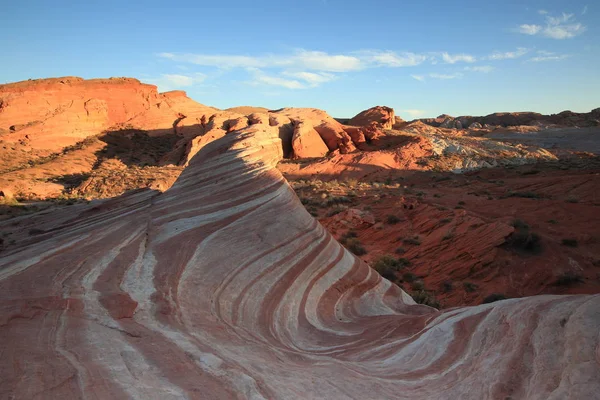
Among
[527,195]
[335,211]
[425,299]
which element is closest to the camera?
[425,299]

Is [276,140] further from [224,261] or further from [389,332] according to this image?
[389,332]

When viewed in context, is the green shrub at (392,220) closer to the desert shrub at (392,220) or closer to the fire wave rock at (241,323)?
the desert shrub at (392,220)

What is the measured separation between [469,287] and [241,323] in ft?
28.3

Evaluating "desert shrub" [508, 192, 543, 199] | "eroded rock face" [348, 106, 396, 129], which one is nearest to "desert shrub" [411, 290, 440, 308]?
"desert shrub" [508, 192, 543, 199]

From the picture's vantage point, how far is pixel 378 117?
5088cm

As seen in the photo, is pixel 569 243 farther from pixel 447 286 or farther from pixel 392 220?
pixel 392 220

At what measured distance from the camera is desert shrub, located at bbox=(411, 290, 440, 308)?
32.1 feet

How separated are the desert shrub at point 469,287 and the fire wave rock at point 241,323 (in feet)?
14.7

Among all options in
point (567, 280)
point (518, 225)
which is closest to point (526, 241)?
point (518, 225)

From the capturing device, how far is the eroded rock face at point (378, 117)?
4888 centimetres

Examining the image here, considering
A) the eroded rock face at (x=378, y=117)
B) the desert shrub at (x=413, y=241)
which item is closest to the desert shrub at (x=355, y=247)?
the desert shrub at (x=413, y=241)

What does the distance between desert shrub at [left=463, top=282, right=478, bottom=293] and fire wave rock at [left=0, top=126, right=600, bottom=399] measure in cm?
447

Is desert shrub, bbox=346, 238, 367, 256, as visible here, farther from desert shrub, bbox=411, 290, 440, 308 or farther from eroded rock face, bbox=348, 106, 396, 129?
eroded rock face, bbox=348, 106, 396, 129

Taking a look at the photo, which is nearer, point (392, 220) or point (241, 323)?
point (241, 323)
